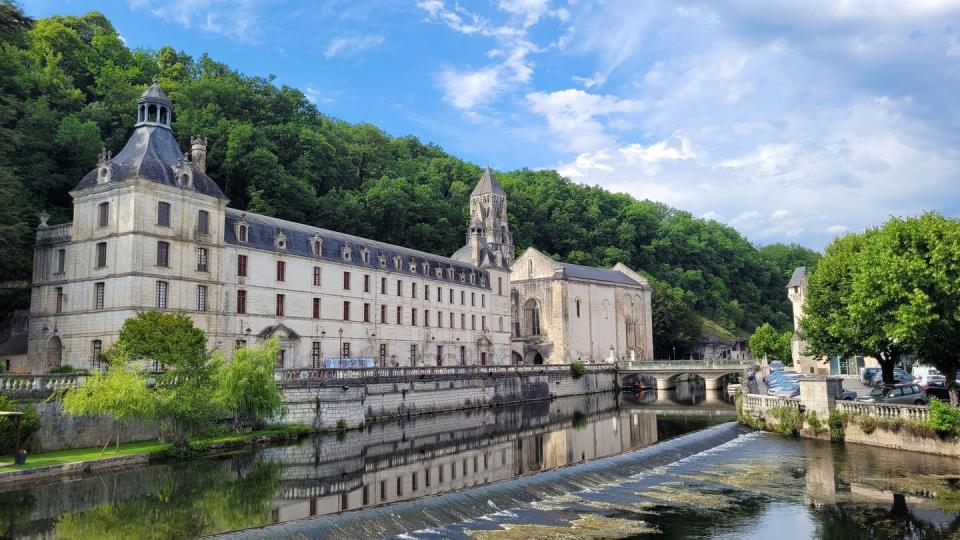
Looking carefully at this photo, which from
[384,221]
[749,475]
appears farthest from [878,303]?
[384,221]

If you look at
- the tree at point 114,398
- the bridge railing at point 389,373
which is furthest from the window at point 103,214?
the tree at point 114,398

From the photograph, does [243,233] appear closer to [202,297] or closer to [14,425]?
[202,297]

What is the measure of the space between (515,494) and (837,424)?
15394 millimetres

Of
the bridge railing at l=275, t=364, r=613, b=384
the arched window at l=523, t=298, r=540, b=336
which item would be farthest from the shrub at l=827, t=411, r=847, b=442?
the arched window at l=523, t=298, r=540, b=336

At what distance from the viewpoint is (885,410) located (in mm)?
24938

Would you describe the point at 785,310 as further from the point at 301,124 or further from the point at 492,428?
the point at 492,428

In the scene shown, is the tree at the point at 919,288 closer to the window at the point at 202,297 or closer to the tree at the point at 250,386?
the tree at the point at 250,386

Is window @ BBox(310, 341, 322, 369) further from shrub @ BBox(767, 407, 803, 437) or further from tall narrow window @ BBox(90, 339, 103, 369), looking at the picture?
shrub @ BBox(767, 407, 803, 437)

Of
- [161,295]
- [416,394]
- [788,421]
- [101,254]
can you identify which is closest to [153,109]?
[101,254]

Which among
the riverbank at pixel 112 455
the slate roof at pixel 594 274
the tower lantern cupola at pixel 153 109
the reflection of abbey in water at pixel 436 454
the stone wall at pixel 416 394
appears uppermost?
the tower lantern cupola at pixel 153 109

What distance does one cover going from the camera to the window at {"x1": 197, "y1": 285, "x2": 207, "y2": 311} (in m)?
37.4

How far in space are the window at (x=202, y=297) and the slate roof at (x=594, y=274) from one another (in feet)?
145

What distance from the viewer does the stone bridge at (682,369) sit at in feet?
211

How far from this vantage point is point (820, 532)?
15.8m
